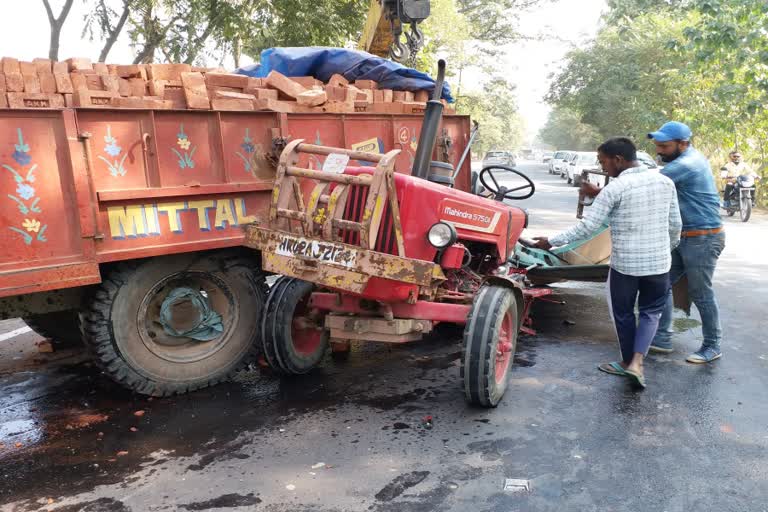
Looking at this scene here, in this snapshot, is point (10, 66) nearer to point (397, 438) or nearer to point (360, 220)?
point (360, 220)

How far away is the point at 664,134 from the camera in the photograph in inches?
215

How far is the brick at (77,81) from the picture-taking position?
14.0 ft

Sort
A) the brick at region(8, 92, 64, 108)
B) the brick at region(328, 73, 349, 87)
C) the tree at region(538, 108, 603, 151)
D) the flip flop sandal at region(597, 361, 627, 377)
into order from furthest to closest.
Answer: the tree at region(538, 108, 603, 151) < the brick at region(328, 73, 349, 87) < the flip flop sandal at region(597, 361, 627, 377) < the brick at region(8, 92, 64, 108)

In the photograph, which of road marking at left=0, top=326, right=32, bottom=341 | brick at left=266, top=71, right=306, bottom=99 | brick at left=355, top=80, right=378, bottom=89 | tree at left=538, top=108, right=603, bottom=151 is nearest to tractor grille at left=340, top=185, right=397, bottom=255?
brick at left=266, top=71, right=306, bottom=99

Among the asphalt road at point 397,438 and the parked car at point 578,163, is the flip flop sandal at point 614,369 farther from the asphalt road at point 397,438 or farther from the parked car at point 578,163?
the parked car at point 578,163

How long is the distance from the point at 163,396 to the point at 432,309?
2.22 meters

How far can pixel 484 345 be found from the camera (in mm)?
4312

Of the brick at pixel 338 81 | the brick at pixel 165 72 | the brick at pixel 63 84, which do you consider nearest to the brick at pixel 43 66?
the brick at pixel 63 84

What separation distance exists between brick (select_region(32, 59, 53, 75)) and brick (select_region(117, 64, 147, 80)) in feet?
1.94

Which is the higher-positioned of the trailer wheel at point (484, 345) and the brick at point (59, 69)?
the brick at point (59, 69)

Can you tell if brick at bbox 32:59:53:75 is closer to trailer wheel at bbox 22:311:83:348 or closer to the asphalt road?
trailer wheel at bbox 22:311:83:348

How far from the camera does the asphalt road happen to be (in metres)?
3.45

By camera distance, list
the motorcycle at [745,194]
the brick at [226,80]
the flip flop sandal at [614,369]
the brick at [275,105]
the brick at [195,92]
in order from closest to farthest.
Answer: the brick at [195,92]
the brick at [226,80]
the brick at [275,105]
the flip flop sandal at [614,369]
the motorcycle at [745,194]

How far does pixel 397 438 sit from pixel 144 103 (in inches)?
117
